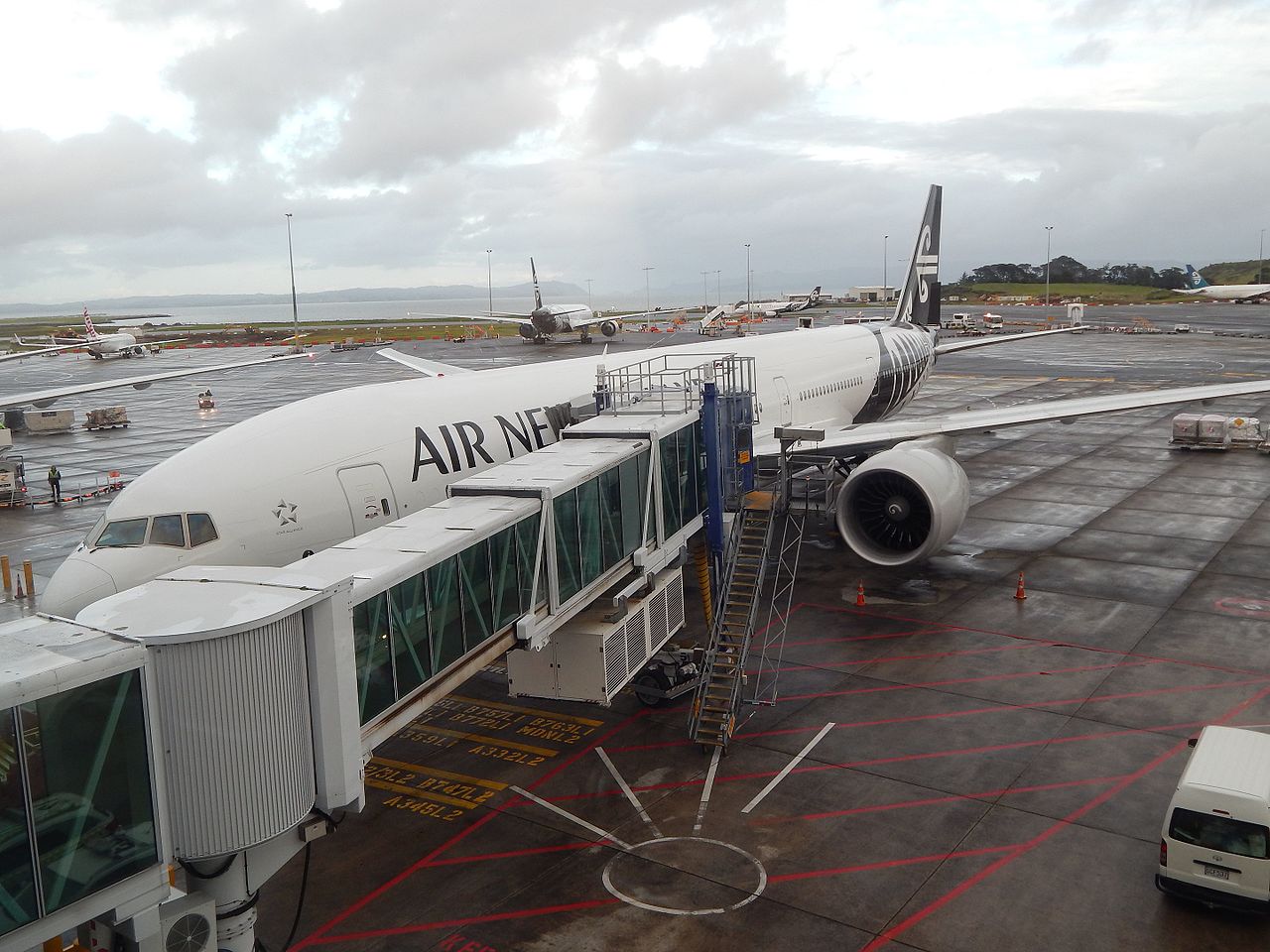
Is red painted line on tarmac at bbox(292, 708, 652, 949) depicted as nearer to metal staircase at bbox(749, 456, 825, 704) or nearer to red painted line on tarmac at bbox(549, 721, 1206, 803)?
red painted line on tarmac at bbox(549, 721, 1206, 803)

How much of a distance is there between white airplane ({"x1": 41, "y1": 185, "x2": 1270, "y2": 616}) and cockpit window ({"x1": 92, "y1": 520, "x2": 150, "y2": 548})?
19 mm

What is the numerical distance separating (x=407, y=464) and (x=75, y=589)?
17.1 ft

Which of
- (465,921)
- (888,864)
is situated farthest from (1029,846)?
(465,921)

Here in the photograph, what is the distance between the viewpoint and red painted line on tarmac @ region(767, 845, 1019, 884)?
12.5 m

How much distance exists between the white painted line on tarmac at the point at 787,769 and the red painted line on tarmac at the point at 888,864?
5.40 ft

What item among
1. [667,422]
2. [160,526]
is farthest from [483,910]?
[667,422]

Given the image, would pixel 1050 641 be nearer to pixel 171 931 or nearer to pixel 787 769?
pixel 787 769

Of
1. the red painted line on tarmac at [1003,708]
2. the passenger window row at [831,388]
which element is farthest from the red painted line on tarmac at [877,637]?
the passenger window row at [831,388]

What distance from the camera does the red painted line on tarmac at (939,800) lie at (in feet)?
45.3

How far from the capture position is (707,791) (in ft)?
48.0

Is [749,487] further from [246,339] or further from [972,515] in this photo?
[246,339]

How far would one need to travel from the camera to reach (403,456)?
1642 centimetres

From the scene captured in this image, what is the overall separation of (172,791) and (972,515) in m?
26.9

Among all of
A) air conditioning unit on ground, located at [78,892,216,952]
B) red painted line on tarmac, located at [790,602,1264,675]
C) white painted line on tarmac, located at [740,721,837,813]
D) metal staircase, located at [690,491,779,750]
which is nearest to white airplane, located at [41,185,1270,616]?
red painted line on tarmac, located at [790,602,1264,675]
